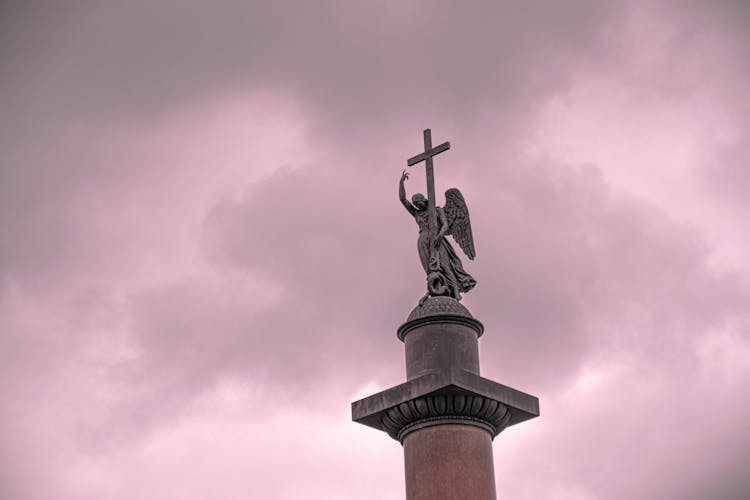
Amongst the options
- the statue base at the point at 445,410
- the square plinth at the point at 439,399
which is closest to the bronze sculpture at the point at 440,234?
the statue base at the point at 445,410

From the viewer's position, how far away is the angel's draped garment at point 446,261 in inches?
838

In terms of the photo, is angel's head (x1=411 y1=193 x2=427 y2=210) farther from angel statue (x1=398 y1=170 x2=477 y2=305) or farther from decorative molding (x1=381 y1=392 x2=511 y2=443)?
decorative molding (x1=381 y1=392 x2=511 y2=443)

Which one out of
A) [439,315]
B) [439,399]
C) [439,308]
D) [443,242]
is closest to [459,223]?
[443,242]

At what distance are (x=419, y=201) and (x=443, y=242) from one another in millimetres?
946

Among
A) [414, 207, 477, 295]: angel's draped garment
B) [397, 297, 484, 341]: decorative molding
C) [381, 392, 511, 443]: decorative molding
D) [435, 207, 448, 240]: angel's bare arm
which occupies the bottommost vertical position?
[381, 392, 511, 443]: decorative molding

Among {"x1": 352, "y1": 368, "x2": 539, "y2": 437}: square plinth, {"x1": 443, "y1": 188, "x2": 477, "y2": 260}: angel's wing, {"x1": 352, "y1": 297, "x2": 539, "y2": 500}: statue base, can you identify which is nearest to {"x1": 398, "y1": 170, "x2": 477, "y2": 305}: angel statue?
{"x1": 443, "y1": 188, "x2": 477, "y2": 260}: angel's wing

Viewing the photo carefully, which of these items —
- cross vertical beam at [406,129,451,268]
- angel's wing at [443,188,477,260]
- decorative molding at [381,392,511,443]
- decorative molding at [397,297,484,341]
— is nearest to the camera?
decorative molding at [381,392,511,443]

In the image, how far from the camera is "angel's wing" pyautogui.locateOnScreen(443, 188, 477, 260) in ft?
72.7

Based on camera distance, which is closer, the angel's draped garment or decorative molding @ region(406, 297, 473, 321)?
decorative molding @ region(406, 297, 473, 321)

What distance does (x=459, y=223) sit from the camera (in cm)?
2223

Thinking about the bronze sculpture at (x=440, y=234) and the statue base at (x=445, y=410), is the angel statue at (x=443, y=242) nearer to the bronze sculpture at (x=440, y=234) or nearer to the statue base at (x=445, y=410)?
the bronze sculpture at (x=440, y=234)

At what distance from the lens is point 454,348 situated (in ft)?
65.8

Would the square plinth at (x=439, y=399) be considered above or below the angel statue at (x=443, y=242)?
below

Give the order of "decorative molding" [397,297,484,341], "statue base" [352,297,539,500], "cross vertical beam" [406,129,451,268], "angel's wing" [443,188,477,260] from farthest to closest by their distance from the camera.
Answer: "angel's wing" [443,188,477,260]
"cross vertical beam" [406,129,451,268]
"decorative molding" [397,297,484,341]
"statue base" [352,297,539,500]
